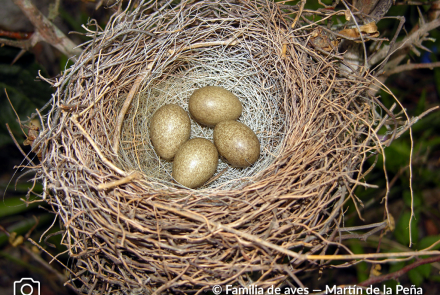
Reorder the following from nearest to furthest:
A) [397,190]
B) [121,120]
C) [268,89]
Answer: [121,120], [268,89], [397,190]

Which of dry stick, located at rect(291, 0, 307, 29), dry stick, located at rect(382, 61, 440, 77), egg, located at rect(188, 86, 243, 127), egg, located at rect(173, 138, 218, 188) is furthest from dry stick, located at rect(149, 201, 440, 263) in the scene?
dry stick, located at rect(291, 0, 307, 29)

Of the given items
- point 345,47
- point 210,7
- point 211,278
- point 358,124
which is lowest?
point 211,278

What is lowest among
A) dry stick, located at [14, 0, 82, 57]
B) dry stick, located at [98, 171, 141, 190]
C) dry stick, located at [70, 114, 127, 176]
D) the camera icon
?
the camera icon

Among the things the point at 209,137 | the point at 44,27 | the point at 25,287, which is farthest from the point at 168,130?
the point at 25,287

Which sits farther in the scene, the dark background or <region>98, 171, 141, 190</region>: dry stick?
the dark background

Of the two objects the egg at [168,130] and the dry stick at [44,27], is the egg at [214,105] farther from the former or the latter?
the dry stick at [44,27]

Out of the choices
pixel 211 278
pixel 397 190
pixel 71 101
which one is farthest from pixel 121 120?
pixel 397 190

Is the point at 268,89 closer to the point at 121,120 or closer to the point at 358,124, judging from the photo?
the point at 358,124

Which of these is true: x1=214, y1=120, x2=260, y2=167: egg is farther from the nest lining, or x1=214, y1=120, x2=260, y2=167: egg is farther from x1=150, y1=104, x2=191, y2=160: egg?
x1=150, y1=104, x2=191, y2=160: egg
